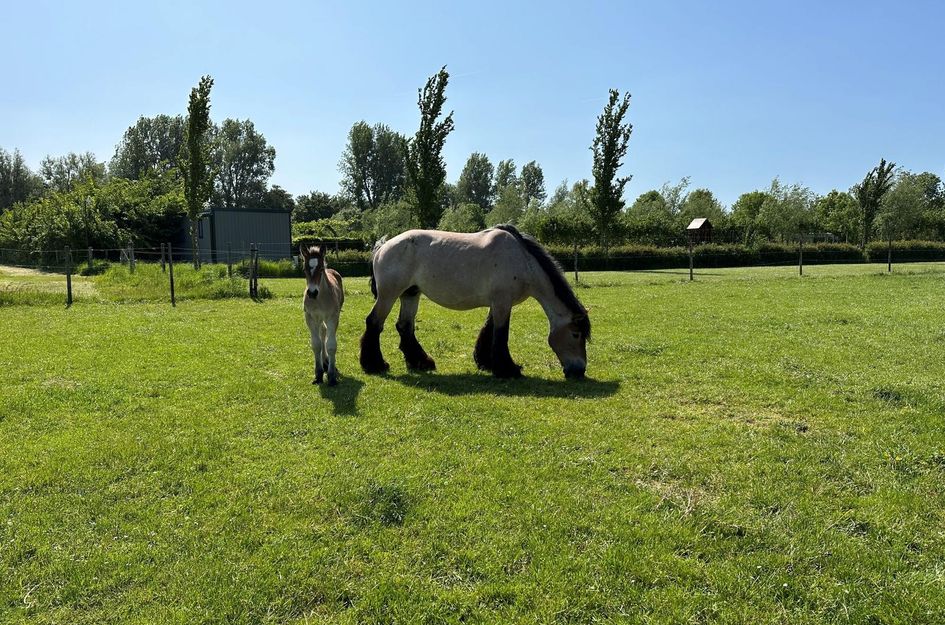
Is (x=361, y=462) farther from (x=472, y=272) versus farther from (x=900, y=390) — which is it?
(x=900, y=390)

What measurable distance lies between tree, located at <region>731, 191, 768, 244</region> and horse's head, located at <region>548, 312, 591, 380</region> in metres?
48.6

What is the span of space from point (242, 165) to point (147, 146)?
11593 mm

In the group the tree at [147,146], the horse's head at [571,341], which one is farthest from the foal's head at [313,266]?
the tree at [147,146]

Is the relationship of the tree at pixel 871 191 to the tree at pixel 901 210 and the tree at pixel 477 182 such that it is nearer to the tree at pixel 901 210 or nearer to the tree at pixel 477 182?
the tree at pixel 901 210

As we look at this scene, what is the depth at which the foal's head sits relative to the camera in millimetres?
6374

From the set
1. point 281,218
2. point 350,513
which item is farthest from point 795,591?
point 281,218

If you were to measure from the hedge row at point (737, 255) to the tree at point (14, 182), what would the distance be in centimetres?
6852

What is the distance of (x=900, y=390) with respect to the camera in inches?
242

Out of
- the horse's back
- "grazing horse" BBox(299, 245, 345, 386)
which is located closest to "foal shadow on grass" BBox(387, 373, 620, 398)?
"grazing horse" BBox(299, 245, 345, 386)

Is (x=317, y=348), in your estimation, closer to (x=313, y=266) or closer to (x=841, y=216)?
(x=313, y=266)

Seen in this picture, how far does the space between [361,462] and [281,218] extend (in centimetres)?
3574

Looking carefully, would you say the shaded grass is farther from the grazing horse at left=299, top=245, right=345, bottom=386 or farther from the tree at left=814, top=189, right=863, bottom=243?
the tree at left=814, top=189, right=863, bottom=243

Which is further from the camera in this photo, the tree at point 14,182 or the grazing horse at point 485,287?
the tree at point 14,182

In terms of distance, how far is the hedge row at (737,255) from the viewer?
38281mm
